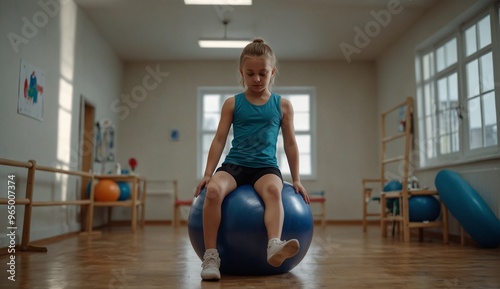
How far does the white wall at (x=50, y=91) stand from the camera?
12.3ft

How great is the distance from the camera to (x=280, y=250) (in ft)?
6.16

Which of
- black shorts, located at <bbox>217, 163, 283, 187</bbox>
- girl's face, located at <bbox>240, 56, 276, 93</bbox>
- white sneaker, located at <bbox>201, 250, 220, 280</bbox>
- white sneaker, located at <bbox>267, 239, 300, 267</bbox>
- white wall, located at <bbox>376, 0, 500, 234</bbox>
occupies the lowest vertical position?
white sneaker, located at <bbox>201, 250, 220, 280</bbox>

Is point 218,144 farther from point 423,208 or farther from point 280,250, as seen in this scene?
point 423,208

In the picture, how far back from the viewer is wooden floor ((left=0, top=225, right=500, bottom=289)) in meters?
2.06

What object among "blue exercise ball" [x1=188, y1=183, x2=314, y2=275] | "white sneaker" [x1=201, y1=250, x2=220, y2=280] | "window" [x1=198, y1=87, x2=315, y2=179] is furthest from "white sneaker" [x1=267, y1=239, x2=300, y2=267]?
"window" [x1=198, y1=87, x2=315, y2=179]

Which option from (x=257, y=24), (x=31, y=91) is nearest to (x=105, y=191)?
(x=31, y=91)

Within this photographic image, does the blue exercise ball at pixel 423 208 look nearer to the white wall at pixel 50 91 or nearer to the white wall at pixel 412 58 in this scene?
the white wall at pixel 412 58

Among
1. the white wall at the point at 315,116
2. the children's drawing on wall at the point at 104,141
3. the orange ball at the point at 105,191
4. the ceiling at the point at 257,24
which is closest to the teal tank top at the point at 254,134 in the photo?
the ceiling at the point at 257,24

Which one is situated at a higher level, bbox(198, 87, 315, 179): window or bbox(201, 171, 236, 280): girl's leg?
bbox(198, 87, 315, 179): window

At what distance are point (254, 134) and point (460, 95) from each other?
3426 mm

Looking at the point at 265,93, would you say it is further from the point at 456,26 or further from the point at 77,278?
the point at 456,26

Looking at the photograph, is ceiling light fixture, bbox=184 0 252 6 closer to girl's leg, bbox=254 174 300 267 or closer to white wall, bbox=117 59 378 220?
white wall, bbox=117 59 378 220

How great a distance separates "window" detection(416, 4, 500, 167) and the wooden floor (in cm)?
131

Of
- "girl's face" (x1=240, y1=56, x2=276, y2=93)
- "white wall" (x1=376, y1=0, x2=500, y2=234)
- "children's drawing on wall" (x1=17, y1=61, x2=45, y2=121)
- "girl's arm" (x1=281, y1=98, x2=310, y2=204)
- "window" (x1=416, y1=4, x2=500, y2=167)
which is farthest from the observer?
"white wall" (x1=376, y1=0, x2=500, y2=234)
